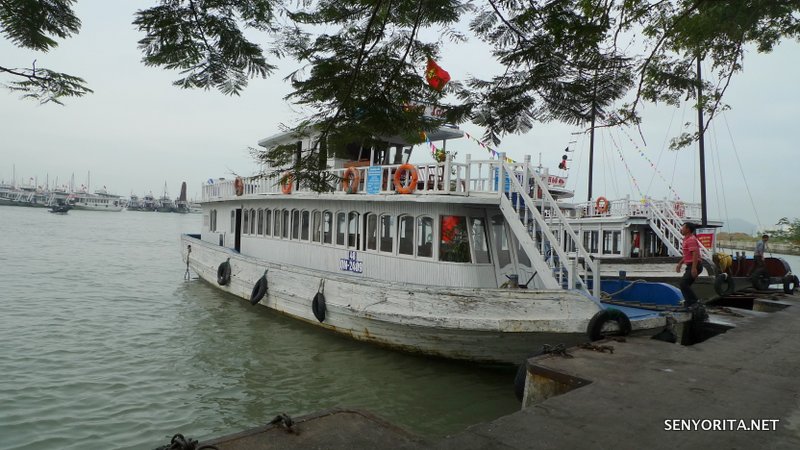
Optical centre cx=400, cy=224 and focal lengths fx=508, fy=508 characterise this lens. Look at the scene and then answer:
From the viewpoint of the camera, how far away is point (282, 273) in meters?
11.4

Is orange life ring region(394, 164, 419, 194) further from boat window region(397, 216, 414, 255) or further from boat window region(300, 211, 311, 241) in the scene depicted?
boat window region(300, 211, 311, 241)

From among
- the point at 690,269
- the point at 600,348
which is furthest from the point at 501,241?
the point at 600,348

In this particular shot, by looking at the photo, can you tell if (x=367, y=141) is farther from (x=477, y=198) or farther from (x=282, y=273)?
(x=282, y=273)

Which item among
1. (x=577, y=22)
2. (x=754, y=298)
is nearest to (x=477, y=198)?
(x=577, y=22)

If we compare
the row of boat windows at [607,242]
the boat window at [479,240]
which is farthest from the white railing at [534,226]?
the row of boat windows at [607,242]

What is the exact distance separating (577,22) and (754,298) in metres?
11.1

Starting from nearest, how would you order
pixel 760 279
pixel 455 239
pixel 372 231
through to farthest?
pixel 455 239 → pixel 372 231 → pixel 760 279

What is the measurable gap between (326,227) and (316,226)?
41 centimetres

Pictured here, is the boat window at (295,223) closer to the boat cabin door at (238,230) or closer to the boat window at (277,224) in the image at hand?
the boat window at (277,224)

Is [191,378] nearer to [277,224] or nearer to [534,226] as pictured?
[534,226]

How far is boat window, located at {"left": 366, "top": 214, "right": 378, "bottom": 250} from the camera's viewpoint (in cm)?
1014

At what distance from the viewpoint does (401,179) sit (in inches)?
361

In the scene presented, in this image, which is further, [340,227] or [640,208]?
[640,208]

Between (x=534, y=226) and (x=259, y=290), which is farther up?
(x=534, y=226)
